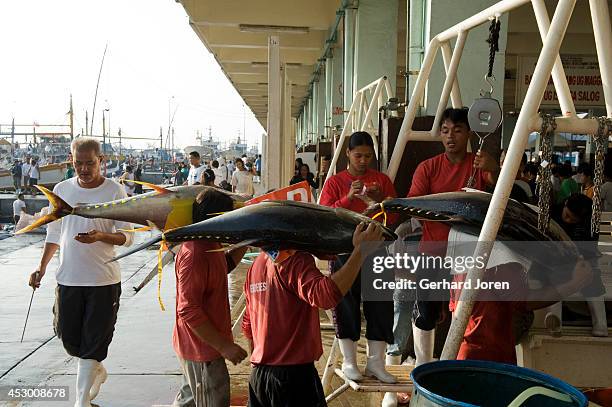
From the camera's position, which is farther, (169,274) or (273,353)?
(169,274)

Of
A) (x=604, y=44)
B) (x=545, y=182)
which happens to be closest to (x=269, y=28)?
(x=604, y=44)

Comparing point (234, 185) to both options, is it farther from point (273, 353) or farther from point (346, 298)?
point (273, 353)

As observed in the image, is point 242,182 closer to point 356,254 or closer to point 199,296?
point 199,296

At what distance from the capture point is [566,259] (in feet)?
8.87

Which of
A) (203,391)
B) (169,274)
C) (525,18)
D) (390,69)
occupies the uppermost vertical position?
(525,18)

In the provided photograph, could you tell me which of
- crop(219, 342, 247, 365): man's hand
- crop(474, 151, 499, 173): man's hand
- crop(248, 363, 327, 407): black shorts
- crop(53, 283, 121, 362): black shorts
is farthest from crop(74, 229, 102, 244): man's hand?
crop(474, 151, 499, 173): man's hand

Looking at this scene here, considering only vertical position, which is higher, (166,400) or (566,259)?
(566,259)

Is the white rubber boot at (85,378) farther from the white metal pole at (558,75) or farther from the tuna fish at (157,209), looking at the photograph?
the white metal pole at (558,75)

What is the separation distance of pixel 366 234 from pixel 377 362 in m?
1.39

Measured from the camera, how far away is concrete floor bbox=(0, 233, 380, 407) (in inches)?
185

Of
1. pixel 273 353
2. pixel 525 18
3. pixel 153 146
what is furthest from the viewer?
pixel 153 146

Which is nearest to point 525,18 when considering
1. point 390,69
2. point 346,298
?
point 390,69

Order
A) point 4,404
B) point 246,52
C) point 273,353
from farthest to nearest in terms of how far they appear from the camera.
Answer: point 246,52
point 4,404
point 273,353

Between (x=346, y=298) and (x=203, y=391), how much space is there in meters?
1.01
